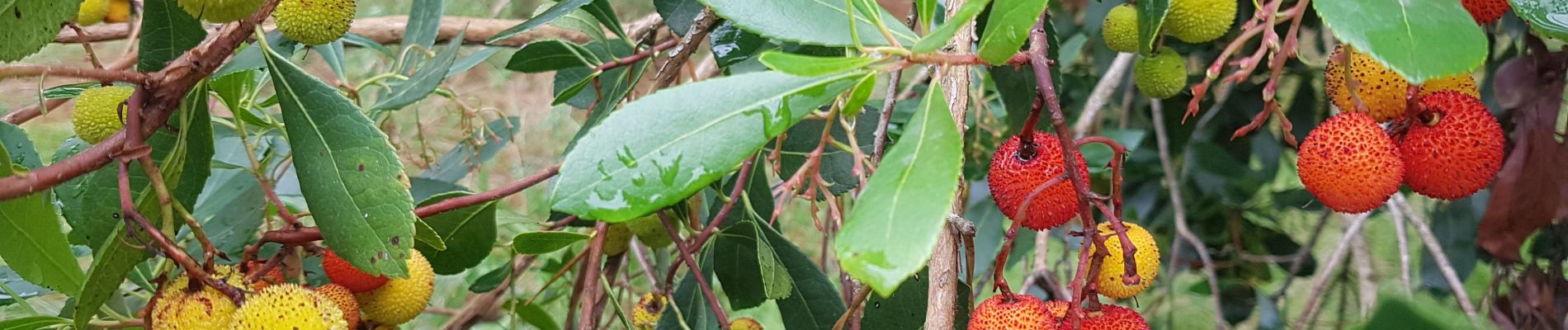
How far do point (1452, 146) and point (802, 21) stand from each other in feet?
1.40

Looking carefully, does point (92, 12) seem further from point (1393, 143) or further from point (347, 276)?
point (1393, 143)

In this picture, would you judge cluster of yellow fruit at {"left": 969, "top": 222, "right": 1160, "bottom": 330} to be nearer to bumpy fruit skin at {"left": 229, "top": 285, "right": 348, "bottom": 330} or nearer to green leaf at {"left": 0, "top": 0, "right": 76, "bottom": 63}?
bumpy fruit skin at {"left": 229, "top": 285, "right": 348, "bottom": 330}

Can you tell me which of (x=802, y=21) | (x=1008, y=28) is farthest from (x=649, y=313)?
(x=1008, y=28)

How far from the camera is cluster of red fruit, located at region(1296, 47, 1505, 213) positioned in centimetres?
72

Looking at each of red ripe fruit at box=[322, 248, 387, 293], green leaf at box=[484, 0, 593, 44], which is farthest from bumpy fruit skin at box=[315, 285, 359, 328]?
green leaf at box=[484, 0, 593, 44]

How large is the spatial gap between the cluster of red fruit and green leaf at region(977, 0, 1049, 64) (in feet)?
0.95

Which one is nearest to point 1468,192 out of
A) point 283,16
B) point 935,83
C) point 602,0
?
point 935,83

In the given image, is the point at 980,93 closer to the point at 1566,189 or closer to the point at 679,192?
the point at 1566,189

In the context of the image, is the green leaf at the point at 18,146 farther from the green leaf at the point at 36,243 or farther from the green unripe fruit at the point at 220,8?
the green unripe fruit at the point at 220,8

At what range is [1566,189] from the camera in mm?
914

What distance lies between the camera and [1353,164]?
Result: 27.8 inches

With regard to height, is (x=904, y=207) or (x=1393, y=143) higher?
(x=904, y=207)

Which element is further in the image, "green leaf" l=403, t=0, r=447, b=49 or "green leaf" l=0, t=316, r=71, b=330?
"green leaf" l=403, t=0, r=447, b=49

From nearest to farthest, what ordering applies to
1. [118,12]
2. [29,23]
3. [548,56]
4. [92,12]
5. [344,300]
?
1. [29,23]
2. [344,300]
3. [548,56]
4. [92,12]
5. [118,12]
